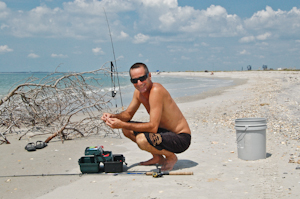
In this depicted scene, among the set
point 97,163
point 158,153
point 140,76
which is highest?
point 140,76

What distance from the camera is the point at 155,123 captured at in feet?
10.9

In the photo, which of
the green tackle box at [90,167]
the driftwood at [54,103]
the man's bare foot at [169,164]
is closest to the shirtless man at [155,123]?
the man's bare foot at [169,164]

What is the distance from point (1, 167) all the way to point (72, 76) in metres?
2.44

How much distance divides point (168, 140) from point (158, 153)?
280 millimetres

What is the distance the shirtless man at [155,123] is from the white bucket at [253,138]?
3.03 ft

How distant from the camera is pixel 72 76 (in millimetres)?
5914

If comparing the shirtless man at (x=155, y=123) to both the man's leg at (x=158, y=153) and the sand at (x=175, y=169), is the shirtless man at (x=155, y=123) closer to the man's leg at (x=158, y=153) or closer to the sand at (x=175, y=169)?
the man's leg at (x=158, y=153)

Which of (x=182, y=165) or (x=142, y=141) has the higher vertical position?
(x=142, y=141)

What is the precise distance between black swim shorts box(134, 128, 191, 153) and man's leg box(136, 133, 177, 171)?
0.06 meters

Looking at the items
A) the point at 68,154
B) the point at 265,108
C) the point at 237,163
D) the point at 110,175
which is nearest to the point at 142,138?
the point at 110,175

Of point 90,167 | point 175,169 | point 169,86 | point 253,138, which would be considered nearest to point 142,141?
point 175,169

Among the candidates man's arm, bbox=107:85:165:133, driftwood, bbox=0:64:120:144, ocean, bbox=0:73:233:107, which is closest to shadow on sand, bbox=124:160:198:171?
man's arm, bbox=107:85:165:133

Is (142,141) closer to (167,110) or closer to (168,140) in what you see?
(168,140)

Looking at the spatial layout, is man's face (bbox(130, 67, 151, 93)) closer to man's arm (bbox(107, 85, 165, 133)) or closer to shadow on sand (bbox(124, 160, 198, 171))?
man's arm (bbox(107, 85, 165, 133))
